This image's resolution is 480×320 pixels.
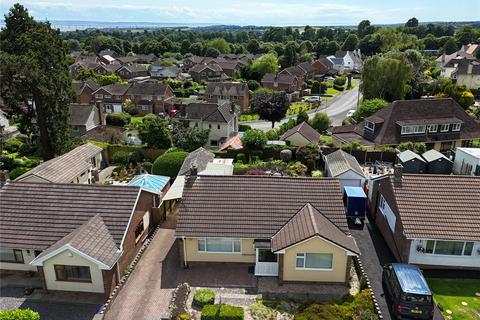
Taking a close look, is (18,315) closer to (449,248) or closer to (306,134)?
(449,248)

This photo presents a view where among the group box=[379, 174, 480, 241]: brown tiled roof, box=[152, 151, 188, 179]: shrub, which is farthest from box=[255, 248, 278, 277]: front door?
box=[152, 151, 188, 179]: shrub

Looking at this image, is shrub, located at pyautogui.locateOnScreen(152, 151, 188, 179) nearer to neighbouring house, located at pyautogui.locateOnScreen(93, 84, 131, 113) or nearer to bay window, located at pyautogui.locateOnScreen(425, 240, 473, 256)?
bay window, located at pyautogui.locateOnScreen(425, 240, 473, 256)

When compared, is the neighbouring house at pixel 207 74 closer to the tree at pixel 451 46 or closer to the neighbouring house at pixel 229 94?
the neighbouring house at pixel 229 94

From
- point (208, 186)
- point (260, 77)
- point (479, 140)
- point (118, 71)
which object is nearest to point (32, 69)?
point (208, 186)

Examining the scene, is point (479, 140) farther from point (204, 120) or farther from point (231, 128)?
point (204, 120)

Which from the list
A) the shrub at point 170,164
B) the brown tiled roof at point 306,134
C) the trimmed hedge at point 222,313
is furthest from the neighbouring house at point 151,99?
the trimmed hedge at point 222,313

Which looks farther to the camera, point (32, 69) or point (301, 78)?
point (301, 78)
